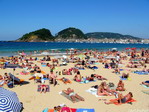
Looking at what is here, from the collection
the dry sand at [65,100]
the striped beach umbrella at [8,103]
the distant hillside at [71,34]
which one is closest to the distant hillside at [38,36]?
the distant hillside at [71,34]

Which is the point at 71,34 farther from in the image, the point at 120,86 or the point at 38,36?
the point at 120,86

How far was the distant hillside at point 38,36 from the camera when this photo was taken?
11595 centimetres

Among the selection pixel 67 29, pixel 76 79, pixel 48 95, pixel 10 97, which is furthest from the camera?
pixel 67 29

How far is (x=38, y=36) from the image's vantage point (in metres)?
118

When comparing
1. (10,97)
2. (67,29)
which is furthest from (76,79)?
(67,29)

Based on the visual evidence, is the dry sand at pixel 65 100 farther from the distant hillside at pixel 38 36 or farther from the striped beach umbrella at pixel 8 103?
the distant hillside at pixel 38 36

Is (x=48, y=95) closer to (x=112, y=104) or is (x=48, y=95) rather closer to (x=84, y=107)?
(x=84, y=107)

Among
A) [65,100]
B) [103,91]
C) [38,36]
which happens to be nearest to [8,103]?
[65,100]

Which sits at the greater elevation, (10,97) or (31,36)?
(31,36)

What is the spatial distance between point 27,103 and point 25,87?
2.25 metres

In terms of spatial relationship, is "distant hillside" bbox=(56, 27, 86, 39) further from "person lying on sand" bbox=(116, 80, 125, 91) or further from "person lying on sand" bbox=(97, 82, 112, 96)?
"person lying on sand" bbox=(97, 82, 112, 96)

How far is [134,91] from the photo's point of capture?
8.15 m

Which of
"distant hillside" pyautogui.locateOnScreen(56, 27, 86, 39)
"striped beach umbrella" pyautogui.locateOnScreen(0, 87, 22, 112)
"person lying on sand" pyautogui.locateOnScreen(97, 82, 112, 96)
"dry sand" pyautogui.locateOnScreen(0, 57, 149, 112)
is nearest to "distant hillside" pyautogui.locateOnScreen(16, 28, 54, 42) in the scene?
"distant hillside" pyautogui.locateOnScreen(56, 27, 86, 39)

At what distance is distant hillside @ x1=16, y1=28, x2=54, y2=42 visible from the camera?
116 metres
